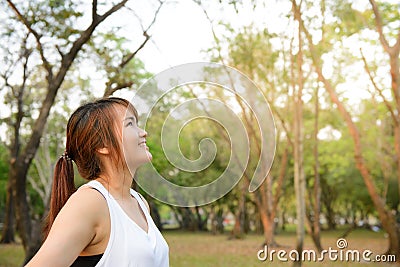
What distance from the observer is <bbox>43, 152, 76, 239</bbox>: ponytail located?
149 cm

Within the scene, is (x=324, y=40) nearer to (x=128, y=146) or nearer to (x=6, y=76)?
(x=6, y=76)

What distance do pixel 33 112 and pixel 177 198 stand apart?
19304mm

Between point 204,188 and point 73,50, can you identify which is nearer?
point 204,188

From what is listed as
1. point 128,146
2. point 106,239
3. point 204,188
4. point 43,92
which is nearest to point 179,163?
point 204,188

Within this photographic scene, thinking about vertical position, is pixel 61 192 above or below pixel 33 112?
below

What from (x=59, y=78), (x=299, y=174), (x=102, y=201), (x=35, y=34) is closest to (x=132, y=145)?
(x=102, y=201)

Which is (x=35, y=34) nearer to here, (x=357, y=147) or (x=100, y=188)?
(x=357, y=147)

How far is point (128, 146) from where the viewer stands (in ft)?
4.77

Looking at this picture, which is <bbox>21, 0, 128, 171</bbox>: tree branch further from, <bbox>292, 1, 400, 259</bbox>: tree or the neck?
the neck

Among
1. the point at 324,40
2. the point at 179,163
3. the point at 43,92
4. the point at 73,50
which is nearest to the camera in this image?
the point at 179,163

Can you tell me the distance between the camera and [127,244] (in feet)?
4.31

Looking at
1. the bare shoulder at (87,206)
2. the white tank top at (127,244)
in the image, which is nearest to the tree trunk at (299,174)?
the white tank top at (127,244)

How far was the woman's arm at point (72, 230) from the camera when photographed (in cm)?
121

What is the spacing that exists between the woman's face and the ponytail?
0.18 meters
